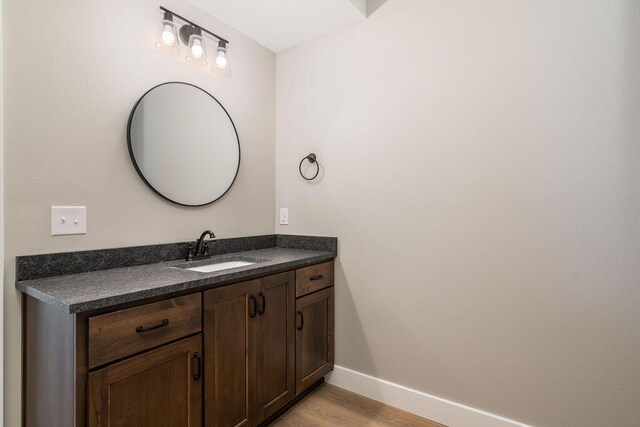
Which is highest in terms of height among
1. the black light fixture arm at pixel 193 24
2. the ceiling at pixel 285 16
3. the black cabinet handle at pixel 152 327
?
the ceiling at pixel 285 16

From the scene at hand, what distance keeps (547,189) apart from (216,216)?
185cm

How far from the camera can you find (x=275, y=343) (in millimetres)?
1735

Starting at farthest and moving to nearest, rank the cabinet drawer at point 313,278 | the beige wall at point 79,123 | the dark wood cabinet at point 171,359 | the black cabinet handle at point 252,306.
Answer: the cabinet drawer at point 313,278 → the black cabinet handle at point 252,306 → the beige wall at point 79,123 → the dark wood cabinet at point 171,359

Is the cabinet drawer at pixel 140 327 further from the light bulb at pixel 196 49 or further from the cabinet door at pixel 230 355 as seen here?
the light bulb at pixel 196 49

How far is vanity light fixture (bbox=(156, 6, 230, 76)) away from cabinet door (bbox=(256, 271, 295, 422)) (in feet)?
4.53

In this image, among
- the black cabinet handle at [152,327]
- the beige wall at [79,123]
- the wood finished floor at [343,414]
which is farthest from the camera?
the wood finished floor at [343,414]

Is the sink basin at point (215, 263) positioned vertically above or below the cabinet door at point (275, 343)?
above

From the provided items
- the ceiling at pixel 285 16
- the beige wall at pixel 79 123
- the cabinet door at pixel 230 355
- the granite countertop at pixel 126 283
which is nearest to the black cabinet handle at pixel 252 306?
the cabinet door at pixel 230 355

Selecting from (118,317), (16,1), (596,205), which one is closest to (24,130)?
(16,1)

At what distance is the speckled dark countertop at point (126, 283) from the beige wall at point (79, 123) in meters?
0.16

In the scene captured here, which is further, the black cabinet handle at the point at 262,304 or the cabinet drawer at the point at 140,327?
the black cabinet handle at the point at 262,304

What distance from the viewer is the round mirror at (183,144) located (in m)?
1.69

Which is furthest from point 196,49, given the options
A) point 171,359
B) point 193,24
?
point 171,359

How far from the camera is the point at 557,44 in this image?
1490mm
